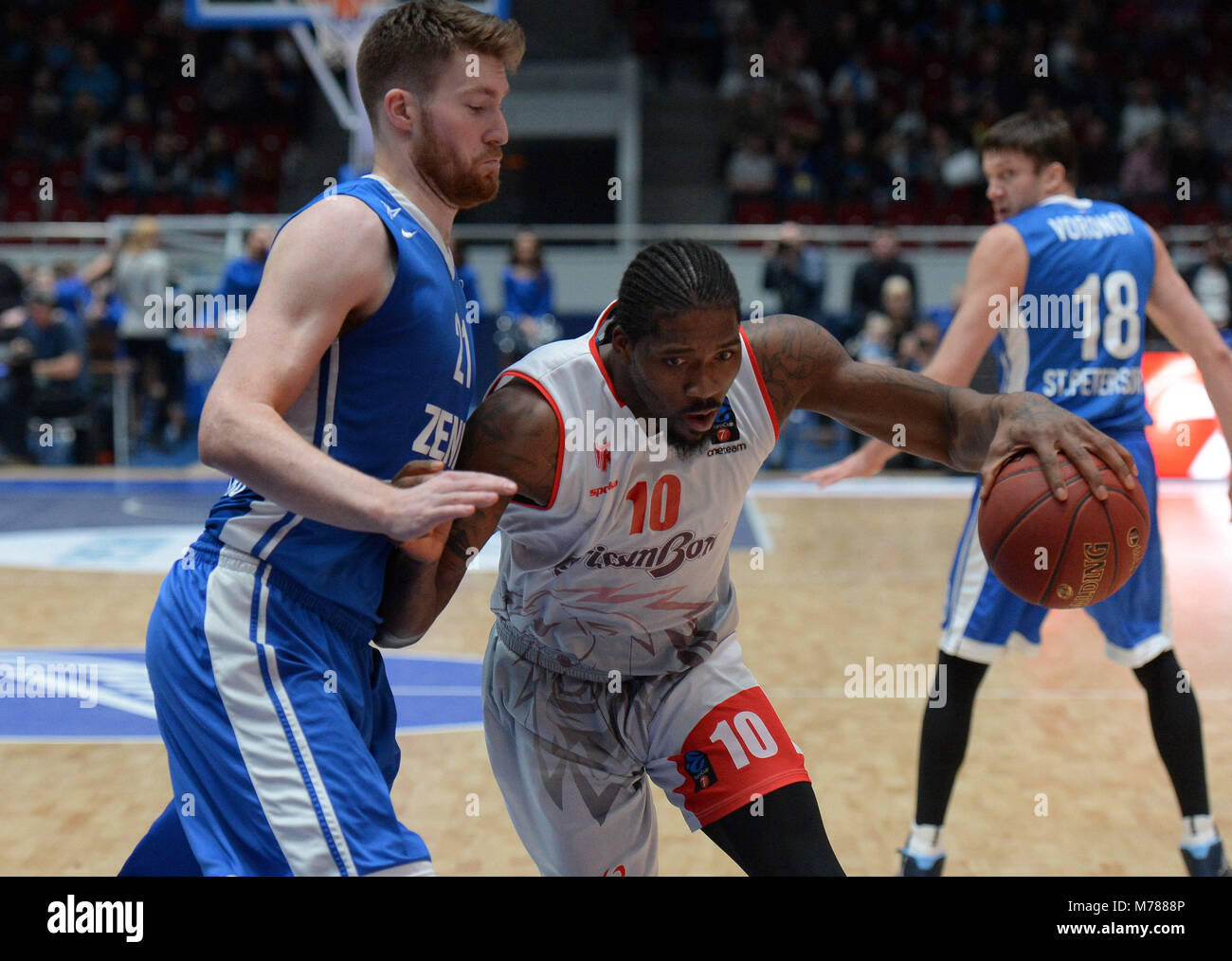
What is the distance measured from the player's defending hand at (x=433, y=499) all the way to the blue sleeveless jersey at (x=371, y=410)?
228mm

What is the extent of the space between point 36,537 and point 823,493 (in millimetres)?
5885

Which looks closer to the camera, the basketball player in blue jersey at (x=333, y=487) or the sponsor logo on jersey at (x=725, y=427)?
the basketball player in blue jersey at (x=333, y=487)

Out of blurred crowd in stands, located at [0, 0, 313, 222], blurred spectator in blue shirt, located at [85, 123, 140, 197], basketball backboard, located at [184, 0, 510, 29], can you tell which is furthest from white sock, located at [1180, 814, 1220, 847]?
blurred spectator in blue shirt, located at [85, 123, 140, 197]

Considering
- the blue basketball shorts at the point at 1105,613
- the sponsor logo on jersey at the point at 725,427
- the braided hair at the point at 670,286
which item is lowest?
A: the blue basketball shorts at the point at 1105,613

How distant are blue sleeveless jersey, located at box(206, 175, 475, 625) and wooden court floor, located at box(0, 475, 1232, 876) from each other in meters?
1.70

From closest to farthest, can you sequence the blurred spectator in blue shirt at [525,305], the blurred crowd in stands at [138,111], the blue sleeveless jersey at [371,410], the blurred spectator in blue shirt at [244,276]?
the blue sleeveless jersey at [371,410] < the blurred spectator in blue shirt at [244,276] < the blurred spectator in blue shirt at [525,305] < the blurred crowd in stands at [138,111]

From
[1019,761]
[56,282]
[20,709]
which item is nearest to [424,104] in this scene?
[1019,761]

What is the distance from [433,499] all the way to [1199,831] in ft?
8.62

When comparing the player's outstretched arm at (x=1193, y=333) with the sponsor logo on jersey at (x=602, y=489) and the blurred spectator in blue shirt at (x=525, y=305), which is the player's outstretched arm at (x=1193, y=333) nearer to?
the sponsor logo on jersey at (x=602, y=489)

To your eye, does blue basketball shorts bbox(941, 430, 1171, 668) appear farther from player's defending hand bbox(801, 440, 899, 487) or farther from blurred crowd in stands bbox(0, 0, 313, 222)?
blurred crowd in stands bbox(0, 0, 313, 222)

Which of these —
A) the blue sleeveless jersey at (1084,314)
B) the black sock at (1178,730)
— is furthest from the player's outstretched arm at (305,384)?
the black sock at (1178,730)

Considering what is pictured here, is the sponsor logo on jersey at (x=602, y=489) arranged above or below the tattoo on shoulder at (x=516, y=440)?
below

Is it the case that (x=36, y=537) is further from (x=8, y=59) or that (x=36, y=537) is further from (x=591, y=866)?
(x=8, y=59)

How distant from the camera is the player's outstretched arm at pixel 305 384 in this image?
183 cm
